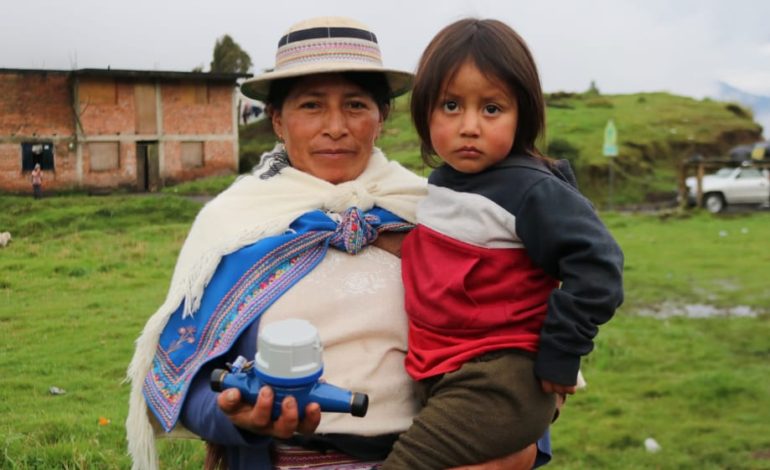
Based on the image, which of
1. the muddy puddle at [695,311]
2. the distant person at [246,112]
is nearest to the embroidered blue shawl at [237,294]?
the muddy puddle at [695,311]

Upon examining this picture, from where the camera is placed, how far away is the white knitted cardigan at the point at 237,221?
2.25 meters

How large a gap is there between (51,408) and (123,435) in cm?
73

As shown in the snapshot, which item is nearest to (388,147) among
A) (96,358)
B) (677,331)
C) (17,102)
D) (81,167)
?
(81,167)

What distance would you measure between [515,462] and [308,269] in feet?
2.44

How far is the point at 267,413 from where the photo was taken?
167 centimetres

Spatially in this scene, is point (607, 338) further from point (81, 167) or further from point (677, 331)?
point (81, 167)

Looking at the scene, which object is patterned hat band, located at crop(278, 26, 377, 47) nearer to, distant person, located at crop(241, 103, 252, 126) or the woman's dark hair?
the woman's dark hair

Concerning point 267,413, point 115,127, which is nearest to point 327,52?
point 267,413

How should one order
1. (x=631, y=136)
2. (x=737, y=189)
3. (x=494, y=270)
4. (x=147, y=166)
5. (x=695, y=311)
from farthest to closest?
(x=631, y=136) < (x=737, y=189) < (x=147, y=166) < (x=695, y=311) < (x=494, y=270)

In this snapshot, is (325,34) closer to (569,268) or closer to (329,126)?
(329,126)

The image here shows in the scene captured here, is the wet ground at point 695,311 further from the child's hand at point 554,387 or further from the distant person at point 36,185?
the child's hand at point 554,387

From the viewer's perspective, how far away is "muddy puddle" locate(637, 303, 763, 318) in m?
10.5

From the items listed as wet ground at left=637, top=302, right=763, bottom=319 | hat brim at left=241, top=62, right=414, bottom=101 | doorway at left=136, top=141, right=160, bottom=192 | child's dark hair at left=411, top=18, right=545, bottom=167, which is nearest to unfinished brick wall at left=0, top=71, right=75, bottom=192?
doorway at left=136, top=141, right=160, bottom=192

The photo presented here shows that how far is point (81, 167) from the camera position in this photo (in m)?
14.9
